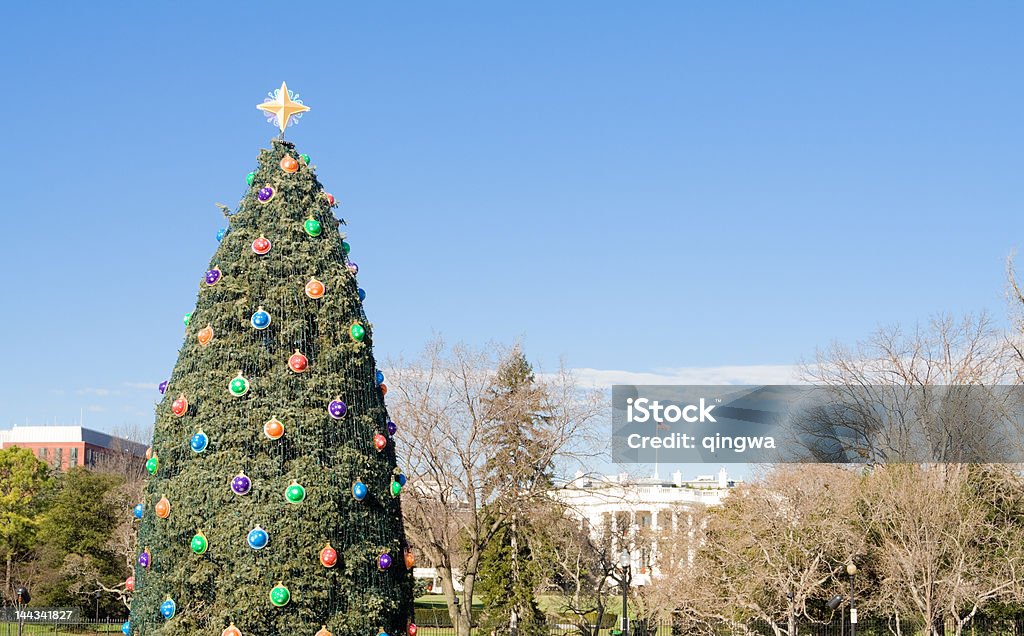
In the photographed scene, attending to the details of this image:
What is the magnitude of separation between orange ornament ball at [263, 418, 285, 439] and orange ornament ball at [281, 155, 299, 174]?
3.29 metres

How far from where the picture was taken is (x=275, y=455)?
490 inches

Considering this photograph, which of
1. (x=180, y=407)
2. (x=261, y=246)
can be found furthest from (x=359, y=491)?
(x=261, y=246)

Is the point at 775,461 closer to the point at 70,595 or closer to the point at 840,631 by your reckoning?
the point at 840,631

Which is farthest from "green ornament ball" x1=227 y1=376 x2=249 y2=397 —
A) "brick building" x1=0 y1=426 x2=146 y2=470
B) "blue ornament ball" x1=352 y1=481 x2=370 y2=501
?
"brick building" x1=0 y1=426 x2=146 y2=470

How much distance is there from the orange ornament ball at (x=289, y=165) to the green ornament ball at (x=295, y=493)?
405cm

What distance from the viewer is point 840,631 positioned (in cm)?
3331

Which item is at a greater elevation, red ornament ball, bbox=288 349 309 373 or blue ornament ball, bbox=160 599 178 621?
red ornament ball, bbox=288 349 309 373

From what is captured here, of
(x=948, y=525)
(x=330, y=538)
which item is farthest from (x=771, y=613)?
(x=330, y=538)

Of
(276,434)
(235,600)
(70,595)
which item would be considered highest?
(276,434)

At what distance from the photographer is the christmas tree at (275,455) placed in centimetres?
1216

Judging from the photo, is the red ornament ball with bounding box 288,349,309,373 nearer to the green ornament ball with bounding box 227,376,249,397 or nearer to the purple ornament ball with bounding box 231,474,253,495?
the green ornament ball with bounding box 227,376,249,397

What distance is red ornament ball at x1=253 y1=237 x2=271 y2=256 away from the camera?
1314cm

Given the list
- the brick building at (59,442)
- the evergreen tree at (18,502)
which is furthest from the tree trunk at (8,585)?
the brick building at (59,442)

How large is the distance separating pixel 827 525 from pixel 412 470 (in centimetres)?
1107
